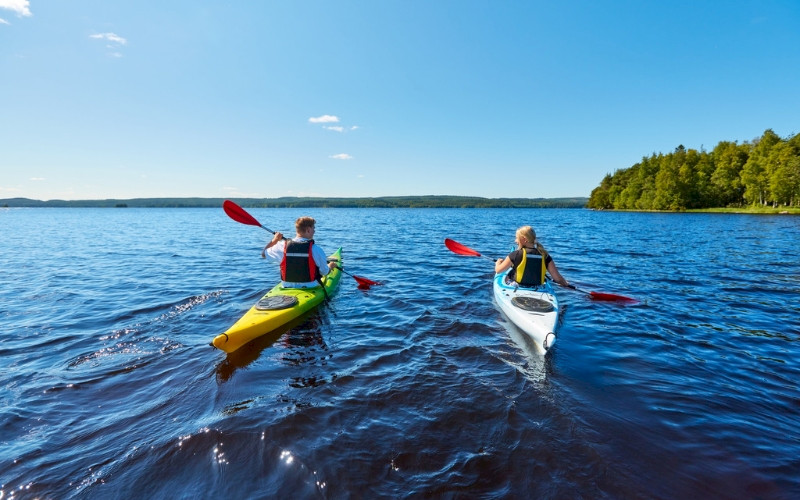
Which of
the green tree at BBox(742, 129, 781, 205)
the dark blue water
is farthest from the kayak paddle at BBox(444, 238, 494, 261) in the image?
the green tree at BBox(742, 129, 781, 205)

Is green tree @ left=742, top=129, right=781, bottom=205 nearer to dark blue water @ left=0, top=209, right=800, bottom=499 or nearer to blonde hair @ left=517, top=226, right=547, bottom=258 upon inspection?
dark blue water @ left=0, top=209, right=800, bottom=499

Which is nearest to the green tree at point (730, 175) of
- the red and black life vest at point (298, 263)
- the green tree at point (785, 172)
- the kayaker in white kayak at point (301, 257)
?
the green tree at point (785, 172)

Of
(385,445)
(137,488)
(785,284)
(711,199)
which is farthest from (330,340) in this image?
(711,199)

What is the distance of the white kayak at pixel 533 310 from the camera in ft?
20.2

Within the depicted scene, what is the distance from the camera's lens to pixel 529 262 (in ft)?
25.7

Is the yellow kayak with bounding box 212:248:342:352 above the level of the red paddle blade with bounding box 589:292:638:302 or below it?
above

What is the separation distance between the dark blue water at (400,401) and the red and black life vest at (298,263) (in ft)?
3.53

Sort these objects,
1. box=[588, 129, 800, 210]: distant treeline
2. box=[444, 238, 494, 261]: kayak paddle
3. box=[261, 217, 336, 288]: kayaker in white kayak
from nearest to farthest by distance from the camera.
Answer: box=[261, 217, 336, 288]: kayaker in white kayak
box=[444, 238, 494, 261]: kayak paddle
box=[588, 129, 800, 210]: distant treeline

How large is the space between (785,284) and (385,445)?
49.8ft

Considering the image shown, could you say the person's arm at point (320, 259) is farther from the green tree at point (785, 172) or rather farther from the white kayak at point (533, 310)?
the green tree at point (785, 172)

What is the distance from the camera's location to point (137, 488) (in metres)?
3.29

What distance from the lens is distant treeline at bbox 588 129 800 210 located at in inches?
2082

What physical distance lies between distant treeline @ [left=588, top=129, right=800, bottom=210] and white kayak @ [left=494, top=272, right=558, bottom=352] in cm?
6984

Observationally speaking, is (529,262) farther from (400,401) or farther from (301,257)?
(301,257)
